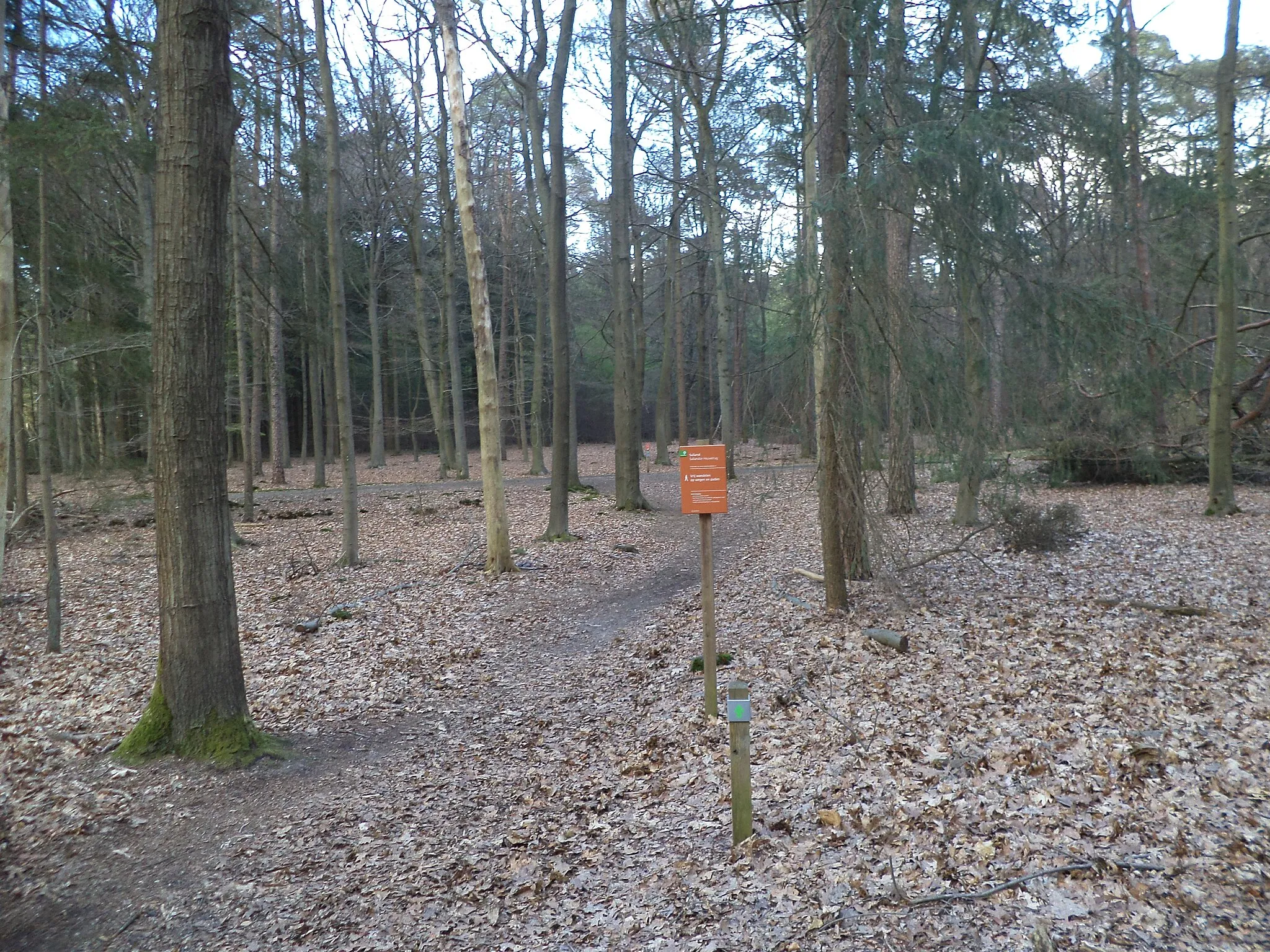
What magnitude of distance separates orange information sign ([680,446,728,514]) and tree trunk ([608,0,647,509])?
10.8 m

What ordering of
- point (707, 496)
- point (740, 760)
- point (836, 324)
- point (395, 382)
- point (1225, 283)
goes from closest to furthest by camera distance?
1. point (740, 760)
2. point (707, 496)
3. point (836, 324)
4. point (1225, 283)
5. point (395, 382)

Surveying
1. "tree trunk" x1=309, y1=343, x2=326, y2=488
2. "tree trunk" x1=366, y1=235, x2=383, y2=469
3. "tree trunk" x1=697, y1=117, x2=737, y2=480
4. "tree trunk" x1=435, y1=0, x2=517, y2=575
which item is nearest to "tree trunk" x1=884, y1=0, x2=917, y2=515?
"tree trunk" x1=435, y1=0, x2=517, y2=575

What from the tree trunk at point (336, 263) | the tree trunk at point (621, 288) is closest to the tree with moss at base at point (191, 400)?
the tree trunk at point (336, 263)

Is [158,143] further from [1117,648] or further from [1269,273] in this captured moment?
[1269,273]

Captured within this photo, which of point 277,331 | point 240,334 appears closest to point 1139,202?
point 240,334

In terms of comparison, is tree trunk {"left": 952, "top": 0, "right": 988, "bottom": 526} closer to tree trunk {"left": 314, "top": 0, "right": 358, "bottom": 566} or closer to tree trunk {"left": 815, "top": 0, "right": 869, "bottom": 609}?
tree trunk {"left": 815, "top": 0, "right": 869, "bottom": 609}

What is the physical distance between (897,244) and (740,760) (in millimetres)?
5469

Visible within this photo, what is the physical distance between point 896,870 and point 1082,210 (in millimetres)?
6587

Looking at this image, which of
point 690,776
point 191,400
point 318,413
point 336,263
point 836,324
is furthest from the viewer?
point 318,413

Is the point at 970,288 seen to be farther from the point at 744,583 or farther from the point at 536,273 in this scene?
the point at 536,273

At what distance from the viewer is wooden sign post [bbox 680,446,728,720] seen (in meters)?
6.01

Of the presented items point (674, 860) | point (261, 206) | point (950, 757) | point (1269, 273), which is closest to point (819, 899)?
point (674, 860)

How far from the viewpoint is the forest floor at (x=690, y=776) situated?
12.3 feet

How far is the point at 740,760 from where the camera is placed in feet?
13.9
